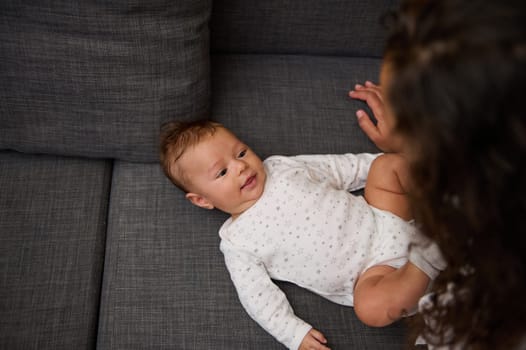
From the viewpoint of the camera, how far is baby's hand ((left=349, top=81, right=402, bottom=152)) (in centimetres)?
140

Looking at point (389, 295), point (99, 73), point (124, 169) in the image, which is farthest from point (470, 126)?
point (124, 169)

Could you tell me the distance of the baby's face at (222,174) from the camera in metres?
1.21

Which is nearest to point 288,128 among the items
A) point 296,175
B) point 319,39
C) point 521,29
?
point 296,175

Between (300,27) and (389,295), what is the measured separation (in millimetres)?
833

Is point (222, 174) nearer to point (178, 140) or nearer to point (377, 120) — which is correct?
point (178, 140)

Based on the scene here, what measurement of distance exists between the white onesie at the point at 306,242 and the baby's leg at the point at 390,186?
2 cm

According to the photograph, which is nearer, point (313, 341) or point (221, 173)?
point (313, 341)

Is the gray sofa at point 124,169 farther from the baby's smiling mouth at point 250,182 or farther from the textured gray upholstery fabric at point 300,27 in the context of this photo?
the baby's smiling mouth at point 250,182

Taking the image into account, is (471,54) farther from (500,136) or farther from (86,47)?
(86,47)

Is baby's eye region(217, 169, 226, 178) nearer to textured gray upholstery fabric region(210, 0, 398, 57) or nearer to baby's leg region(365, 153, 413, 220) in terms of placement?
baby's leg region(365, 153, 413, 220)

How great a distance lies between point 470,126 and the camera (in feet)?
1.85

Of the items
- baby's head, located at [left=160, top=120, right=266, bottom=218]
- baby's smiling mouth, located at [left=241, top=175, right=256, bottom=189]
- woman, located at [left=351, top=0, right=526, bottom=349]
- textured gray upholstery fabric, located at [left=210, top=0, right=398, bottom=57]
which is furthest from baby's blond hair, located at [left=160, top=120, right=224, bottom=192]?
woman, located at [left=351, top=0, right=526, bottom=349]

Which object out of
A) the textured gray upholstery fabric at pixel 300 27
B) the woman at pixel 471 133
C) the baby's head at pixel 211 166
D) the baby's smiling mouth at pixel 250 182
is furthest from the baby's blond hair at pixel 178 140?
the woman at pixel 471 133

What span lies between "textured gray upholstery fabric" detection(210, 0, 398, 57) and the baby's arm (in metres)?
0.66
